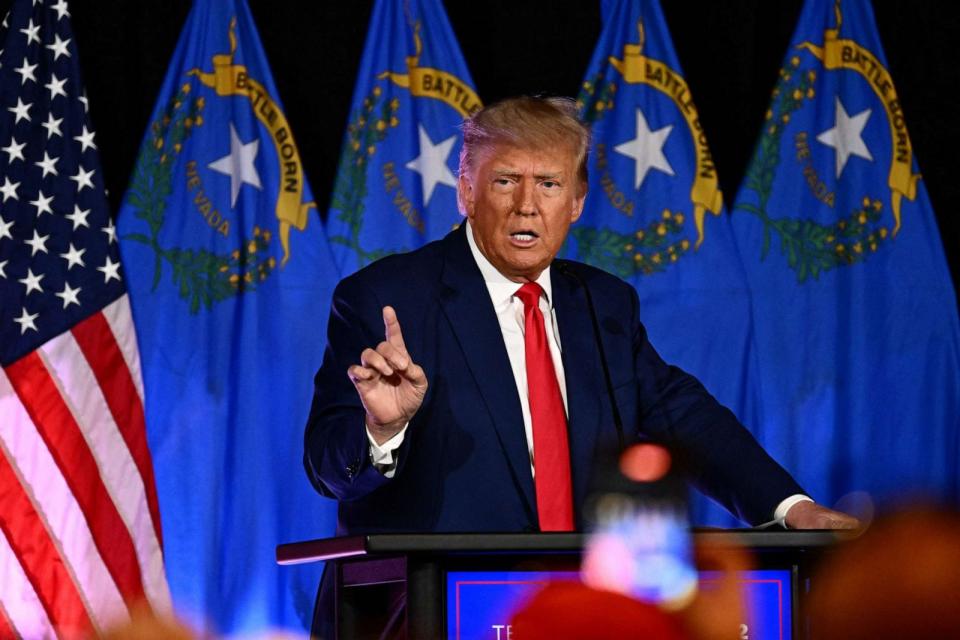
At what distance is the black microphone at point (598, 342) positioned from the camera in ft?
Result: 7.93

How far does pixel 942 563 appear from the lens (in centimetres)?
48

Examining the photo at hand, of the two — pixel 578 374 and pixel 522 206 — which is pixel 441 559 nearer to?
pixel 578 374

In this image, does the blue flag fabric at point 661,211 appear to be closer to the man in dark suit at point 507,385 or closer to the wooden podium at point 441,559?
the man in dark suit at point 507,385

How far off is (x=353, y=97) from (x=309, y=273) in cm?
67

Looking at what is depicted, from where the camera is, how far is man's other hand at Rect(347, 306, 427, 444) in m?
1.78

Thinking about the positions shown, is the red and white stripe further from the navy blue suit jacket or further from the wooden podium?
the wooden podium

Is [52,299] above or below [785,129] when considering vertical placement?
below

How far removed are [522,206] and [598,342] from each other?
1.15ft

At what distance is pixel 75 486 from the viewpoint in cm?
420

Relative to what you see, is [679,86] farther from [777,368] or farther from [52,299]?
[52,299]

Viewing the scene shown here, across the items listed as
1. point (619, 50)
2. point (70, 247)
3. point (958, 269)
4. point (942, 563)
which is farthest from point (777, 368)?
point (942, 563)

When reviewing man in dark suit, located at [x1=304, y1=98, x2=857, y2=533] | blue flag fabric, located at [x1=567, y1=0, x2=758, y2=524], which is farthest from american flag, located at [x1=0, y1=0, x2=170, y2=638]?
man in dark suit, located at [x1=304, y1=98, x2=857, y2=533]

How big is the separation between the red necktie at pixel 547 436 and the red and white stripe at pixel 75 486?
2.14 m

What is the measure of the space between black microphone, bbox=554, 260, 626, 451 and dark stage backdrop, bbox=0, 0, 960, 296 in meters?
2.24
